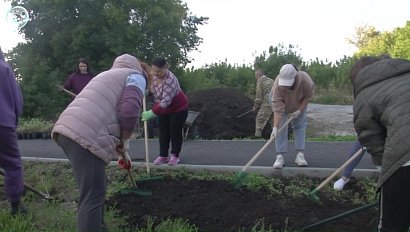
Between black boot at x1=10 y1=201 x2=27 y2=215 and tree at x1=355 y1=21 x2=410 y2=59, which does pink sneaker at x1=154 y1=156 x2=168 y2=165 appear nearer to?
black boot at x1=10 y1=201 x2=27 y2=215

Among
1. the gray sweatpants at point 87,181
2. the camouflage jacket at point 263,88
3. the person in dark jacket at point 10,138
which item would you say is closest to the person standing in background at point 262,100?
the camouflage jacket at point 263,88

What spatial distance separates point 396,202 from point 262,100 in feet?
30.9

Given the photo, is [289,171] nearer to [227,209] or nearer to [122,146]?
[227,209]

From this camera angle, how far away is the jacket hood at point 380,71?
299 cm

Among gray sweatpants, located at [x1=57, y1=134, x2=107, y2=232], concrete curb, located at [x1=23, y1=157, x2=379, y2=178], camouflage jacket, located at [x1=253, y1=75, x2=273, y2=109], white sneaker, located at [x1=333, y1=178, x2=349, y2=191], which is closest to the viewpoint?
gray sweatpants, located at [x1=57, y1=134, x2=107, y2=232]

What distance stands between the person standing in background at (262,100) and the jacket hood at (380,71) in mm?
8865

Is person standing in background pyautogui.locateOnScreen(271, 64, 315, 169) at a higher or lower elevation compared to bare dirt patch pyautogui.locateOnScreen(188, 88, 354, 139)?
higher

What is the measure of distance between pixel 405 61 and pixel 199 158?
514 cm

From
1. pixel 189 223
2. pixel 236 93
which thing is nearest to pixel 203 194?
pixel 189 223

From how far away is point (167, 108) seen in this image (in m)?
6.75

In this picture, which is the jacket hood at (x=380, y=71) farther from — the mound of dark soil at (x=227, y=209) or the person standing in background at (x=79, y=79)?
the person standing in background at (x=79, y=79)

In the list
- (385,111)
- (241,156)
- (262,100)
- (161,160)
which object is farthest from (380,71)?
(262,100)

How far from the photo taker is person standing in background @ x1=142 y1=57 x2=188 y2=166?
21.0ft

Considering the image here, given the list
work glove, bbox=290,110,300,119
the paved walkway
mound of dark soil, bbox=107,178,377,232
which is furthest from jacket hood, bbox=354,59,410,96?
work glove, bbox=290,110,300,119
